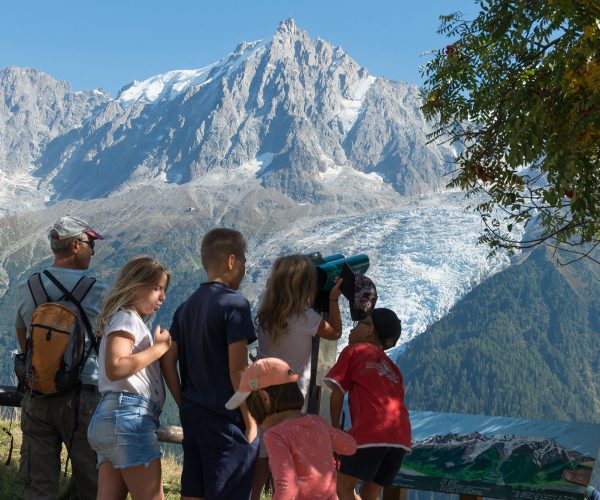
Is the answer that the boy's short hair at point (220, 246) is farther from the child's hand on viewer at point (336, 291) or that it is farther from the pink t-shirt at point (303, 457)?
the pink t-shirt at point (303, 457)

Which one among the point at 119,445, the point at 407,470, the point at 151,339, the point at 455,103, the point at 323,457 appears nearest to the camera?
the point at 323,457

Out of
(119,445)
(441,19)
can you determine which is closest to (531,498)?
(119,445)

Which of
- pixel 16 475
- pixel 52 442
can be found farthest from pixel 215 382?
pixel 16 475

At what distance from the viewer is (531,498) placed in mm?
5527

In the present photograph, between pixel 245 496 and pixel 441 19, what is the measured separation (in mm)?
6820

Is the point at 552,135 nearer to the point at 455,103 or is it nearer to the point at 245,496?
the point at 245,496

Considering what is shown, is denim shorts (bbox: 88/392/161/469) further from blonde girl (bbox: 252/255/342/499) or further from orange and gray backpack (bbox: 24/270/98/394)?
blonde girl (bbox: 252/255/342/499)

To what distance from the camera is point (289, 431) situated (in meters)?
4.05

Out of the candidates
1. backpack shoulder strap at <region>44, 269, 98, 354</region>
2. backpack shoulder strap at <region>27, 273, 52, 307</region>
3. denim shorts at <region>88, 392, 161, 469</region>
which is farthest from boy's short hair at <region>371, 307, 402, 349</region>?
backpack shoulder strap at <region>27, 273, 52, 307</region>

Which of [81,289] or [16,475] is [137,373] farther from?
[16,475]

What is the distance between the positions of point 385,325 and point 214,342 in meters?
1.47

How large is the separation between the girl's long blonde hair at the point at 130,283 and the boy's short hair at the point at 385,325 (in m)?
1.60

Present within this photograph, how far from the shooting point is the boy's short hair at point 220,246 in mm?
4922

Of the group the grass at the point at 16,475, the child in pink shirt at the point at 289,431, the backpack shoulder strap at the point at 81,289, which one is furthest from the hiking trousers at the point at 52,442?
the child in pink shirt at the point at 289,431
